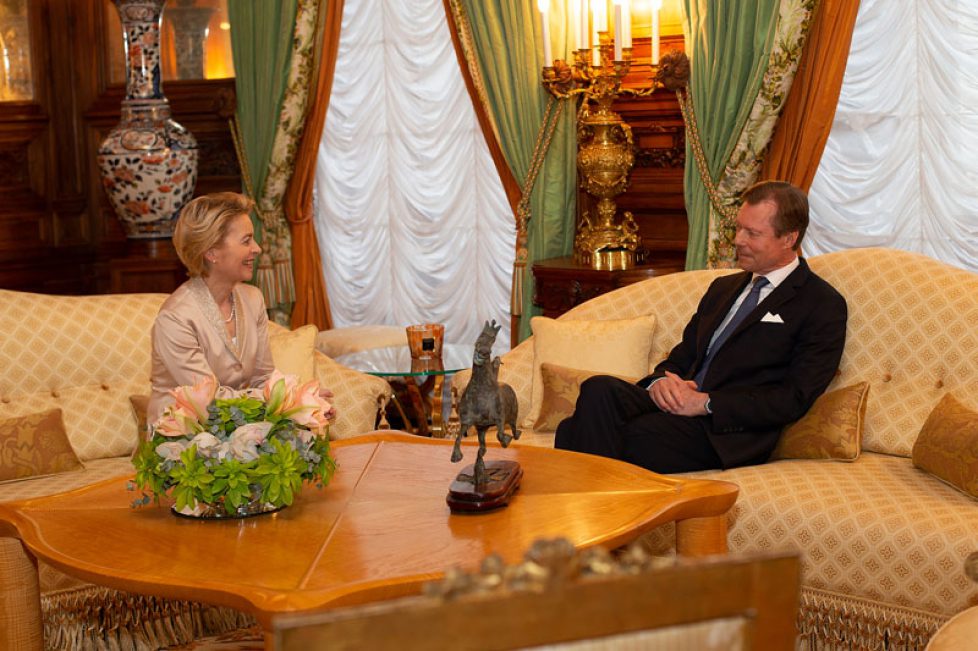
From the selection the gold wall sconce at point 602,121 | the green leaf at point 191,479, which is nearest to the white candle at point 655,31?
the gold wall sconce at point 602,121

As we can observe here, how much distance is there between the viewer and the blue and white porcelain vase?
7.15m

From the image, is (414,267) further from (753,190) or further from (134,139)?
(753,190)

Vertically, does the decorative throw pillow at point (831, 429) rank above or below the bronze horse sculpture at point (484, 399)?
below

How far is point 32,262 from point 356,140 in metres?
2.36

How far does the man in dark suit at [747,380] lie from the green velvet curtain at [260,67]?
387cm

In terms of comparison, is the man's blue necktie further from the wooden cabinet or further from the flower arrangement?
the flower arrangement

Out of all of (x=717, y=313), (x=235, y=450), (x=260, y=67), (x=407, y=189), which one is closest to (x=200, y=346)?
(x=235, y=450)

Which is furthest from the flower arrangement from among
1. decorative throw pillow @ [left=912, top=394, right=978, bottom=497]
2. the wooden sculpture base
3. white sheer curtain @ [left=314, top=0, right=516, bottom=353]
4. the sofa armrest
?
white sheer curtain @ [left=314, top=0, right=516, bottom=353]

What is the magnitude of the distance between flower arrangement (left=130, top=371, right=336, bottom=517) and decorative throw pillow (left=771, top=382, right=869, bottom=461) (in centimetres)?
175

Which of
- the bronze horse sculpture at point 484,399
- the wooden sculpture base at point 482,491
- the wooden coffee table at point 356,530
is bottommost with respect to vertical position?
the wooden coffee table at point 356,530

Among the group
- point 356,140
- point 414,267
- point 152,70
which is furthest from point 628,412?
point 152,70

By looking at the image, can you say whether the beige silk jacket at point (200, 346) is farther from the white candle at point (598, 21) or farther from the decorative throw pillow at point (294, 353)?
the white candle at point (598, 21)

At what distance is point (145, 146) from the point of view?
7.15 m

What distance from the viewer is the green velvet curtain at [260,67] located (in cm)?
727
